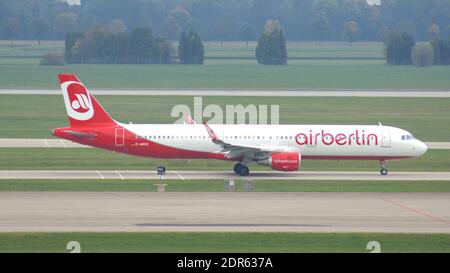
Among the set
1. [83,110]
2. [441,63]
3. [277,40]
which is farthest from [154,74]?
[83,110]

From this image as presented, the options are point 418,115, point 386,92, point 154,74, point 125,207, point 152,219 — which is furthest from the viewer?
point 154,74

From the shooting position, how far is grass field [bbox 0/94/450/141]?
268ft

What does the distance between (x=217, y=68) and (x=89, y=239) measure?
407ft

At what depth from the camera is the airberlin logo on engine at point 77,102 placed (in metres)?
55.6

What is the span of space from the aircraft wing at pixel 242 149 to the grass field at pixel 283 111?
2254 centimetres

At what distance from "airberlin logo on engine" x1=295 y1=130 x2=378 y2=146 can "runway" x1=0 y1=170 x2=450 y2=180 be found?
67.4 inches

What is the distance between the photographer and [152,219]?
3950cm

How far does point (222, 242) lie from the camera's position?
113 ft

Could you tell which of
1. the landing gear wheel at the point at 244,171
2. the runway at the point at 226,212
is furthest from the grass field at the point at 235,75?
the runway at the point at 226,212

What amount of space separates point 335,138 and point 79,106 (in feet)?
45.0

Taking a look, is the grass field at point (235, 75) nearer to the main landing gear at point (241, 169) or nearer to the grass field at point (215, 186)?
the main landing gear at point (241, 169)

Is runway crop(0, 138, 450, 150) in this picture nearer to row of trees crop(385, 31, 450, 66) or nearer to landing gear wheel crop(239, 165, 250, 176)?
landing gear wheel crop(239, 165, 250, 176)

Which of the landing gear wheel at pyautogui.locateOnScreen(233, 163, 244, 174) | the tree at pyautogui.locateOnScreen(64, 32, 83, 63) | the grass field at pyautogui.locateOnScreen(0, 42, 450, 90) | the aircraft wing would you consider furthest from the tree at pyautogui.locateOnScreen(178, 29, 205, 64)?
the landing gear wheel at pyautogui.locateOnScreen(233, 163, 244, 174)
